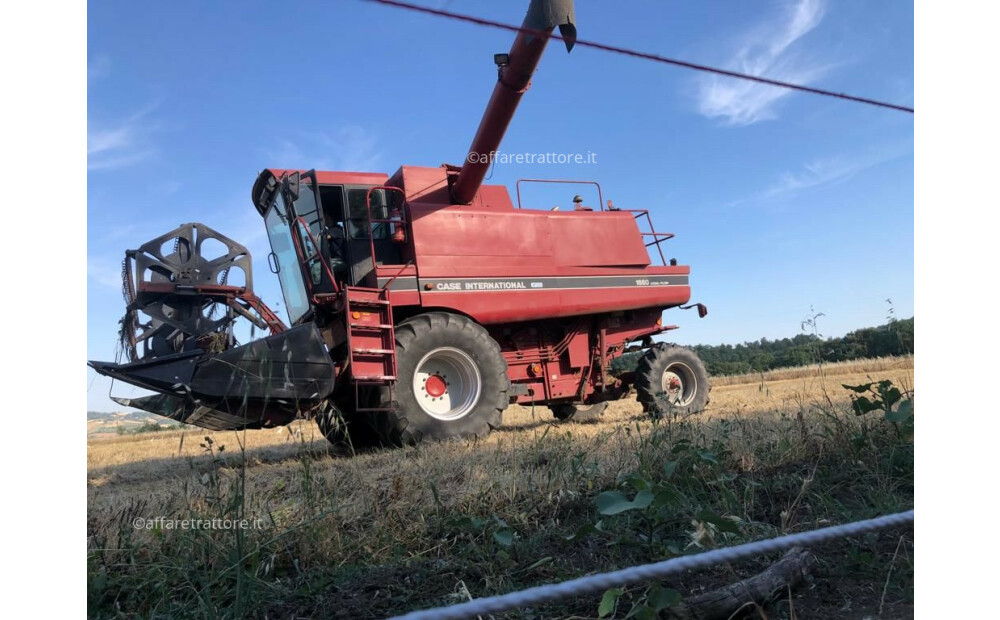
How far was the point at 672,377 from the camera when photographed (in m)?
8.05

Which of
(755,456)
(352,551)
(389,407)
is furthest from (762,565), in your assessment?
(389,407)

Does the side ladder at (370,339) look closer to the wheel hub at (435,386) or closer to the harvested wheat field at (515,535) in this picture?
the wheel hub at (435,386)

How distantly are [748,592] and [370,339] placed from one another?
4.12 metres

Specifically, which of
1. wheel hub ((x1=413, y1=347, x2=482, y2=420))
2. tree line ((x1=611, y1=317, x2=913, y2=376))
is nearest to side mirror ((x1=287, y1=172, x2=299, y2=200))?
wheel hub ((x1=413, y1=347, x2=482, y2=420))

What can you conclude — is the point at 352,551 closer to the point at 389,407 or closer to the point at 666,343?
the point at 389,407

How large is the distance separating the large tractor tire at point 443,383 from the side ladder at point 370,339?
12cm

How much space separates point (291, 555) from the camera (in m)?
2.13

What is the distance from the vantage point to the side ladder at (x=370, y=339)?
5.18 m

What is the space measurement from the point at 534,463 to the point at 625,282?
4.45 meters

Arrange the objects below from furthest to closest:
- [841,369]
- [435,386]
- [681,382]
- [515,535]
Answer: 1. [841,369]
2. [681,382]
3. [435,386]
4. [515,535]

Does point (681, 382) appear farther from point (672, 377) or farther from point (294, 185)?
point (294, 185)

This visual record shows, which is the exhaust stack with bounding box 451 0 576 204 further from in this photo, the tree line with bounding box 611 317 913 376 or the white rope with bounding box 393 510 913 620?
the white rope with bounding box 393 510 913 620

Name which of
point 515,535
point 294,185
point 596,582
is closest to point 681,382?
point 294,185

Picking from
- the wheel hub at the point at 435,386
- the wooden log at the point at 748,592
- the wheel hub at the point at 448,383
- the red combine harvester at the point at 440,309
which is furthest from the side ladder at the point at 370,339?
the wooden log at the point at 748,592
